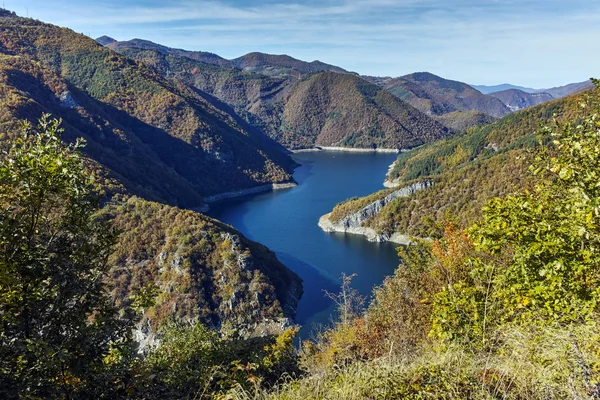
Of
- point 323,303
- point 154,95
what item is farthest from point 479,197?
point 154,95

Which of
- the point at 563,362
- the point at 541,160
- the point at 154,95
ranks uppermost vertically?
the point at 154,95

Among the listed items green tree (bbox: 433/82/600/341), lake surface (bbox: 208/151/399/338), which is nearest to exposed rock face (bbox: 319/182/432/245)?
lake surface (bbox: 208/151/399/338)

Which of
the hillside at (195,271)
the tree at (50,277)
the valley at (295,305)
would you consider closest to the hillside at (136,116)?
the hillside at (195,271)

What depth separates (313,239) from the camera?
3462 inches

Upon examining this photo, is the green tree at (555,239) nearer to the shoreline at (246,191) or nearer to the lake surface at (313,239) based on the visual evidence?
the lake surface at (313,239)

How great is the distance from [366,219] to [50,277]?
300 ft

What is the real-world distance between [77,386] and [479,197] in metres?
95.2

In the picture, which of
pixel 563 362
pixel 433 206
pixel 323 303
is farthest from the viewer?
pixel 433 206

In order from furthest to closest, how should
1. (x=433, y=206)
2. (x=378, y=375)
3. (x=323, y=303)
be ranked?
(x=433, y=206) < (x=323, y=303) < (x=378, y=375)

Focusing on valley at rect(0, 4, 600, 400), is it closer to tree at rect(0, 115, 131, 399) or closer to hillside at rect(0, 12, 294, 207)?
tree at rect(0, 115, 131, 399)

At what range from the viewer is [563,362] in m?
4.95

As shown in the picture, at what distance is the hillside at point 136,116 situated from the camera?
109m

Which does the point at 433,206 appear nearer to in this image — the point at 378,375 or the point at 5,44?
the point at 378,375

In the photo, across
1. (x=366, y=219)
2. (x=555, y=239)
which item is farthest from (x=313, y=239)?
(x=555, y=239)
